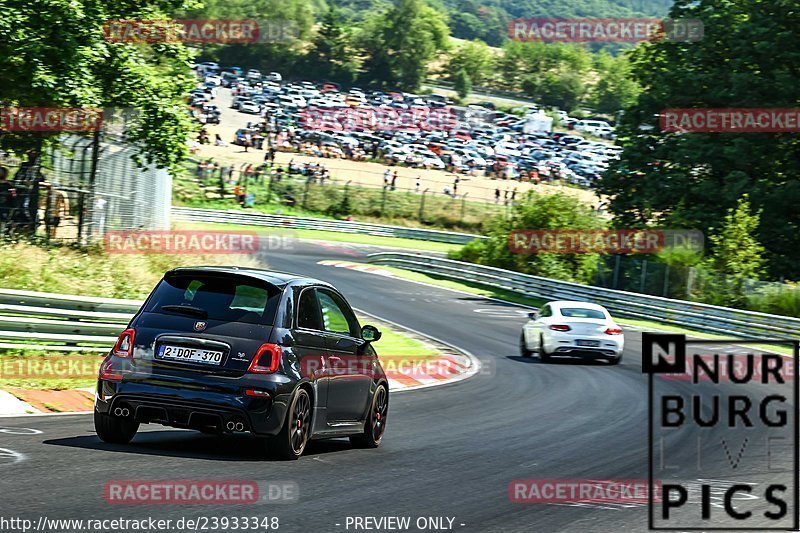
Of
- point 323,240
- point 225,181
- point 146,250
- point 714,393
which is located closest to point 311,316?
point 714,393

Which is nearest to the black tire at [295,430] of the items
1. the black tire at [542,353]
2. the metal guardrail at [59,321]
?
the metal guardrail at [59,321]

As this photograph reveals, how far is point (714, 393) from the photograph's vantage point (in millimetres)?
19250

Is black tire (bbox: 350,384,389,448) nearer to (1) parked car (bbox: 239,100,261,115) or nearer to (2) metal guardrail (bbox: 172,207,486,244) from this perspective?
(2) metal guardrail (bbox: 172,207,486,244)

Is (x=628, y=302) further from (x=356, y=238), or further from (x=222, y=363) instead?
(x=222, y=363)

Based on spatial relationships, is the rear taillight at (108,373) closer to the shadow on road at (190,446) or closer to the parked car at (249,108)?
the shadow on road at (190,446)

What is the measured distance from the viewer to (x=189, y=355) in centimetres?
917

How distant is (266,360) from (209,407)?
1.93ft

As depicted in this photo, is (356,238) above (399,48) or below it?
below

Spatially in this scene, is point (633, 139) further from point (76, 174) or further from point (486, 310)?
point (76, 174)

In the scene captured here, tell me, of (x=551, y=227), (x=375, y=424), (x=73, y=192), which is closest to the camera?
(x=375, y=424)

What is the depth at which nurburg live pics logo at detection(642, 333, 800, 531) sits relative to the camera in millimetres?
6922

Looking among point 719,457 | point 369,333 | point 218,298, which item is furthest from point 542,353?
point 218,298

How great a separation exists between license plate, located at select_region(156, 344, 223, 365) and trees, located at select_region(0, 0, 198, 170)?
13699 millimetres

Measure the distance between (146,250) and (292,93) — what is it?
306 feet
